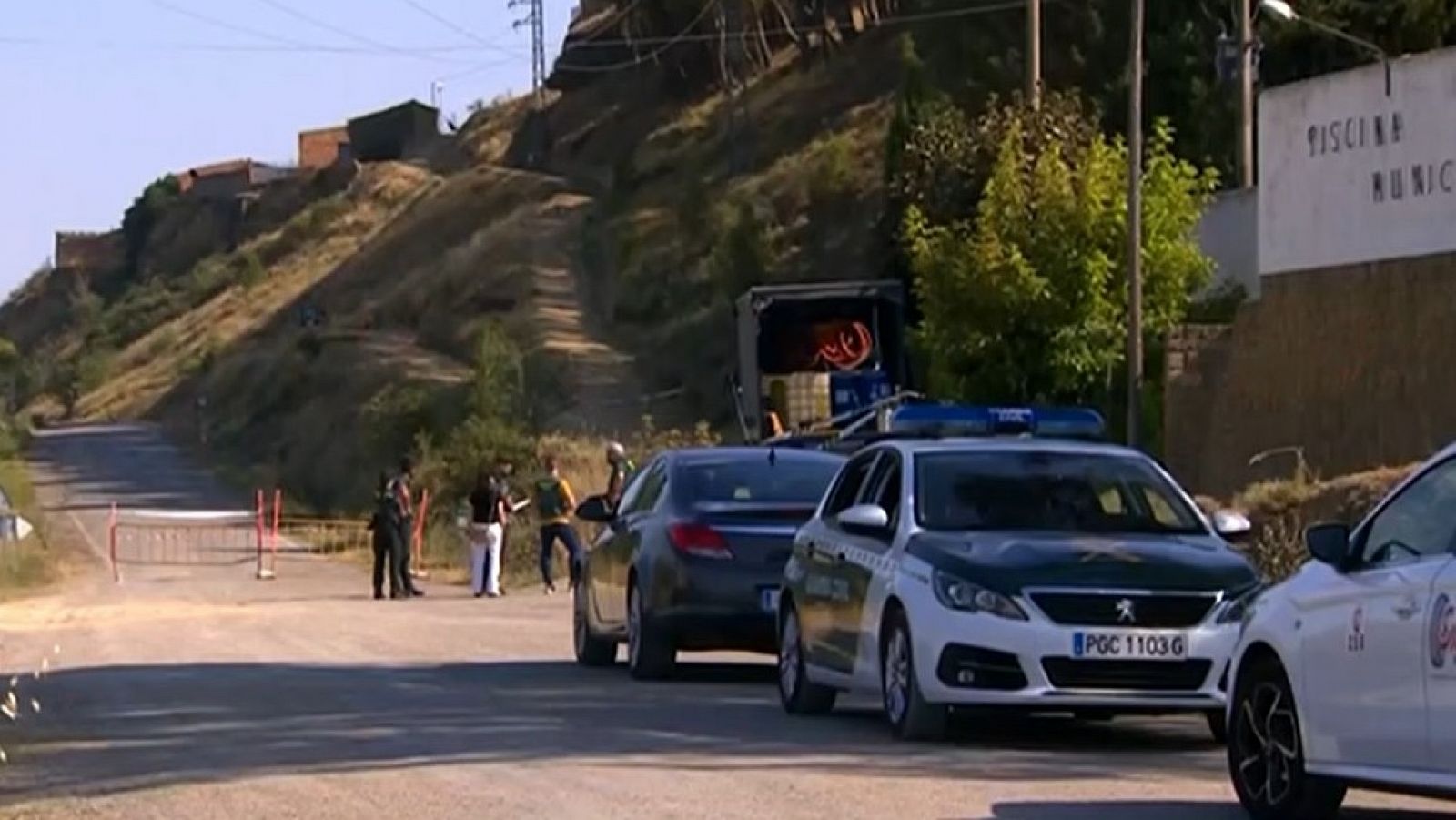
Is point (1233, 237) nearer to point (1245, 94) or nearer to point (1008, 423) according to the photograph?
point (1245, 94)

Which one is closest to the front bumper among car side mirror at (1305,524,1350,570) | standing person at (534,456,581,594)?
car side mirror at (1305,524,1350,570)

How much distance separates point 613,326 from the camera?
8131cm

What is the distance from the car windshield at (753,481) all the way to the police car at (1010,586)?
2704mm

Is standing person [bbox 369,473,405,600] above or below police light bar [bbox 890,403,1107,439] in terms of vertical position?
below

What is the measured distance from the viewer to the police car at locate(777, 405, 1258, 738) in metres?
14.9

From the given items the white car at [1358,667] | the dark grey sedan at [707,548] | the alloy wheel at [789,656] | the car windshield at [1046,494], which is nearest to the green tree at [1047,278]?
the dark grey sedan at [707,548]

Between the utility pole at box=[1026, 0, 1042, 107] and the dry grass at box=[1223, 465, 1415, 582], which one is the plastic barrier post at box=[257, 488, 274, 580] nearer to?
the utility pole at box=[1026, 0, 1042, 107]

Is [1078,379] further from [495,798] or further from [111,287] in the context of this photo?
[111,287]

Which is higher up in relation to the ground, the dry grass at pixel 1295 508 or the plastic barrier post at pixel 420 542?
the dry grass at pixel 1295 508

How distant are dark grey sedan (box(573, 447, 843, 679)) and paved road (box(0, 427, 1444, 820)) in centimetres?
38

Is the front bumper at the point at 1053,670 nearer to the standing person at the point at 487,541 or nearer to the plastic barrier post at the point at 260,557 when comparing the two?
the standing person at the point at 487,541

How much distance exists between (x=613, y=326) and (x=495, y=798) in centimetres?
6805

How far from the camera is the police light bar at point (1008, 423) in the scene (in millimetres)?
20047

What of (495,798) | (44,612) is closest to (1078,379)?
(44,612)
